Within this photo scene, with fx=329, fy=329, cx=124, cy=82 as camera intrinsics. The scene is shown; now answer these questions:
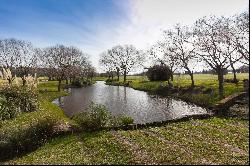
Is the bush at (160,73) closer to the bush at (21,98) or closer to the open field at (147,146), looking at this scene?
the bush at (21,98)

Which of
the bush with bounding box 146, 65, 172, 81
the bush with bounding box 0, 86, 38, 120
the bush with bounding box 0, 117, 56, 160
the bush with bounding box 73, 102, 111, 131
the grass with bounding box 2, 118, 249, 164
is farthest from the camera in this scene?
the bush with bounding box 146, 65, 172, 81

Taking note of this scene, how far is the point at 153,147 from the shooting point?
910 inches

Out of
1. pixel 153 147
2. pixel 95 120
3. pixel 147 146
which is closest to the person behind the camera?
pixel 153 147

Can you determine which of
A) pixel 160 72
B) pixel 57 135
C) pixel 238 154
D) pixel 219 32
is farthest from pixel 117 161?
pixel 160 72

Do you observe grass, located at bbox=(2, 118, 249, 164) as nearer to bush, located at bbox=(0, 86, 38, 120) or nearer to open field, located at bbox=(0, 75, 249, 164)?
open field, located at bbox=(0, 75, 249, 164)

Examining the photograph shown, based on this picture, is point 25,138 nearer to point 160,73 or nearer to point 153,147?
point 153,147

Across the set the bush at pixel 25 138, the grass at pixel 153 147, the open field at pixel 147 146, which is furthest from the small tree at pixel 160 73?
the bush at pixel 25 138

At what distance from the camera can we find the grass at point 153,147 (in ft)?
66.5

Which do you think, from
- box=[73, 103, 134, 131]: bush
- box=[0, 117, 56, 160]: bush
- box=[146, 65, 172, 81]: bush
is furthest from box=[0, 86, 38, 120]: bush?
box=[146, 65, 172, 81]: bush

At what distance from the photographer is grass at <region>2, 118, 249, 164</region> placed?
20.3 meters

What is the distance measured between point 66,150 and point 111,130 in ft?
24.3

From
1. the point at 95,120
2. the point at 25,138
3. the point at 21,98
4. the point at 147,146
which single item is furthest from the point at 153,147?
the point at 21,98

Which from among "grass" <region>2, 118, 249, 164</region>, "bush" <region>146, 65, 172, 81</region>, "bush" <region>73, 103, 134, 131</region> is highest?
"bush" <region>146, 65, 172, 81</region>

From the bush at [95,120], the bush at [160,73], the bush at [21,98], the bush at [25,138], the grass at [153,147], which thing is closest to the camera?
the grass at [153,147]
